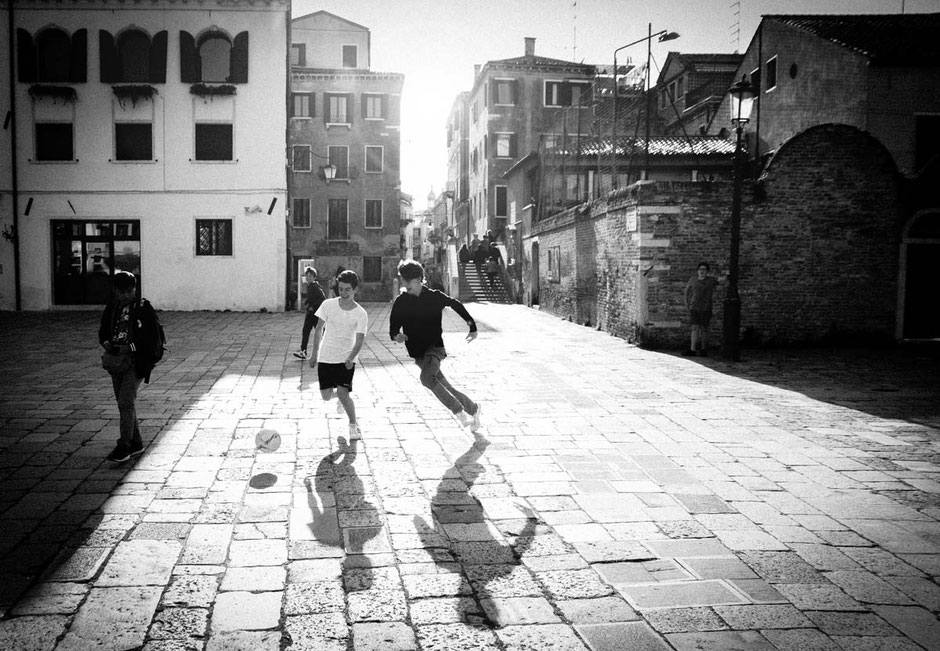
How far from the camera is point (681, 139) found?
31.3 metres

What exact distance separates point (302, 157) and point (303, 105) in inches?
111

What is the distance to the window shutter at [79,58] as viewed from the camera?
80.5ft

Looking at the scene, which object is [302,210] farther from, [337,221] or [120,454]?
[120,454]

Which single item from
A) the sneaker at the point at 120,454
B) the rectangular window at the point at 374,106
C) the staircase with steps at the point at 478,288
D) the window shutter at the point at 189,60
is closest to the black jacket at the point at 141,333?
the sneaker at the point at 120,454

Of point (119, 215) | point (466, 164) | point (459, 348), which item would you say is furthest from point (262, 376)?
point (466, 164)

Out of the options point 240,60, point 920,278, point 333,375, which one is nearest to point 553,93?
point 240,60

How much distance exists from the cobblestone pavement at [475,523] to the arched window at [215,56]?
59.4 feet

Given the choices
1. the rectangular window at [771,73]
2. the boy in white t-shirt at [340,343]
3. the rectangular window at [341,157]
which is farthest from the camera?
the rectangular window at [341,157]

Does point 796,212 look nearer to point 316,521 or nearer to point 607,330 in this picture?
point 607,330

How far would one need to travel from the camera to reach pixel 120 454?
601 centimetres

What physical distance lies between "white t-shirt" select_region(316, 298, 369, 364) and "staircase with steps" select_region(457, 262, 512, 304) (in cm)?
2815

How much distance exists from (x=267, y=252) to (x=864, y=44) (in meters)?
21.5

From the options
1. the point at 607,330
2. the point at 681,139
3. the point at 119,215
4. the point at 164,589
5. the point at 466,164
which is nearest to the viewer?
the point at 164,589

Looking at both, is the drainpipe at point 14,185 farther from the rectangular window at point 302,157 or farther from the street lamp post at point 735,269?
the street lamp post at point 735,269
